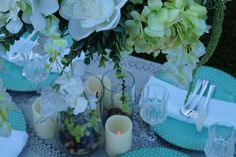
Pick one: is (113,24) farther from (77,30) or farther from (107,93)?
(107,93)

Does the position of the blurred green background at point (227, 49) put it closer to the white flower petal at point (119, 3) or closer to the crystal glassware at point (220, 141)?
the crystal glassware at point (220, 141)

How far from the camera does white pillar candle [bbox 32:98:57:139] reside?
1.09 meters

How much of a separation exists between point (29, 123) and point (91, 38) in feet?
1.82

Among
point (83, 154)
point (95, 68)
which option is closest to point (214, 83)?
point (95, 68)

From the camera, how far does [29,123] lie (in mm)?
1158

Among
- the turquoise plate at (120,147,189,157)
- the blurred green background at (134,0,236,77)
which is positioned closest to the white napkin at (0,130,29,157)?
the turquoise plate at (120,147,189,157)

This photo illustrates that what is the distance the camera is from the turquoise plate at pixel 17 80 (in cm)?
121

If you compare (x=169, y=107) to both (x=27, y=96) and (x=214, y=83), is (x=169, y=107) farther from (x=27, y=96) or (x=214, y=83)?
(x=27, y=96)

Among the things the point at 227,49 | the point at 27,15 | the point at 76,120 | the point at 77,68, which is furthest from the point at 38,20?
the point at 227,49

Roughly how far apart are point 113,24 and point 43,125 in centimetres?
56

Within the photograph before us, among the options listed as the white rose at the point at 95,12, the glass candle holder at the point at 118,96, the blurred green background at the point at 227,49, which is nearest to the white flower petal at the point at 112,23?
the white rose at the point at 95,12

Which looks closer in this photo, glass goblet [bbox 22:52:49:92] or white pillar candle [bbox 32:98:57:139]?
white pillar candle [bbox 32:98:57:139]

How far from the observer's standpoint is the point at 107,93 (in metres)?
1.14

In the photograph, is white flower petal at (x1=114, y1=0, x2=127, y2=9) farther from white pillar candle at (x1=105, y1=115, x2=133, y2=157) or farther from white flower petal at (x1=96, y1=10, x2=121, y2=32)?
white pillar candle at (x1=105, y1=115, x2=133, y2=157)
